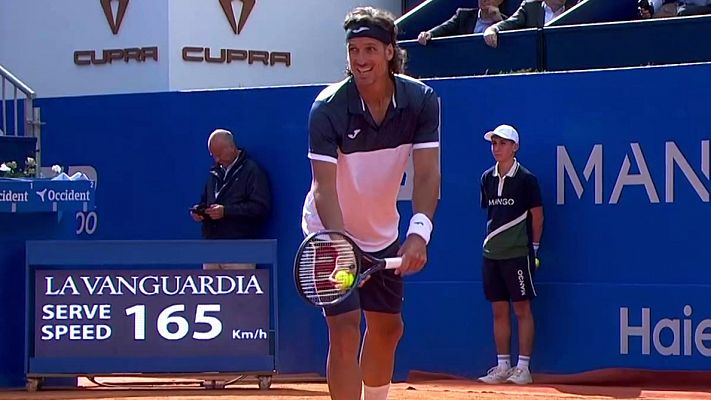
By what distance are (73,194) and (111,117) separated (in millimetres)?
2107

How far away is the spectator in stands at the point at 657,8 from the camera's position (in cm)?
1188

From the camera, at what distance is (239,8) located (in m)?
18.5

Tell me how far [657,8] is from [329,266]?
6974mm

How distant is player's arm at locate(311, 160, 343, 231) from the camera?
5918 millimetres

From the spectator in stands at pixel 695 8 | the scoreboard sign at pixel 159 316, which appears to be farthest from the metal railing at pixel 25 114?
the spectator in stands at pixel 695 8

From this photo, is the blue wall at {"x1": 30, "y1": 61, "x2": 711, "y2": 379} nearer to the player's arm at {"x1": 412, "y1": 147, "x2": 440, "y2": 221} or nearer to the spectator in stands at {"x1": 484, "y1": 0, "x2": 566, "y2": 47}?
the spectator in stands at {"x1": 484, "y1": 0, "x2": 566, "y2": 47}

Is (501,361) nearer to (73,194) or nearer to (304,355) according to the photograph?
(304,355)

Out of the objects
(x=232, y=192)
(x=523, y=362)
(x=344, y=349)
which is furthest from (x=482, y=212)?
(x=344, y=349)

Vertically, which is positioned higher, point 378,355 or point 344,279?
point 344,279

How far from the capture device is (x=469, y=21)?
43.8 ft

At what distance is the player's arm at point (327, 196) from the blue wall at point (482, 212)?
14.8 ft

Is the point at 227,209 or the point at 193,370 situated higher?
the point at 227,209

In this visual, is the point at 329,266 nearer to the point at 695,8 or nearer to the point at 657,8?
the point at 695,8

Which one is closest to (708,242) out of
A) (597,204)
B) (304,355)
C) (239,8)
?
(597,204)
